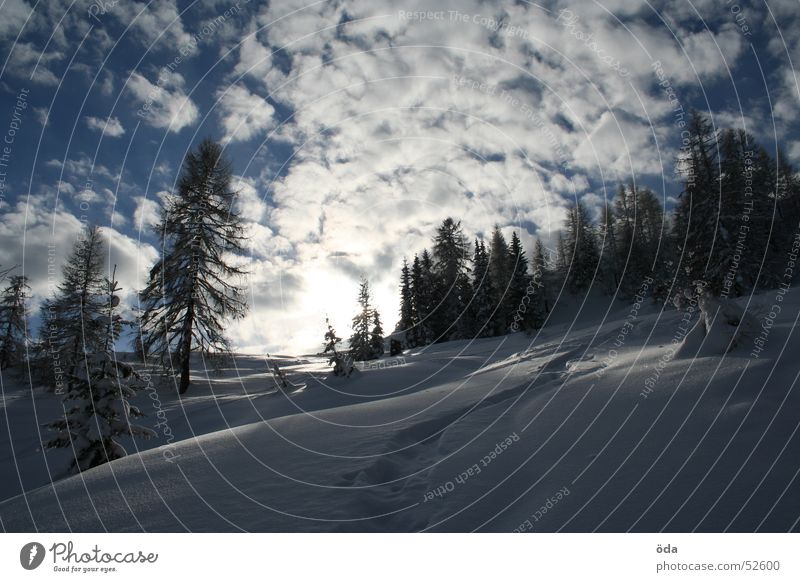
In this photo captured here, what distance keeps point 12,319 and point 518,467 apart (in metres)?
37.1

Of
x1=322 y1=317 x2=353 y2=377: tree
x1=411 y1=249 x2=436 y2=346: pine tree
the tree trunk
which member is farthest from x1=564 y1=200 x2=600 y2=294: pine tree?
the tree trunk

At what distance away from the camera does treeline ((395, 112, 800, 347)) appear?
24016 mm

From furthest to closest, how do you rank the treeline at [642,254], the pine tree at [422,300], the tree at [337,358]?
the pine tree at [422,300] < the treeline at [642,254] < the tree at [337,358]

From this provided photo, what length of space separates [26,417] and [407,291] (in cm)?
3874

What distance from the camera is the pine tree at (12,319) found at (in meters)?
25.1

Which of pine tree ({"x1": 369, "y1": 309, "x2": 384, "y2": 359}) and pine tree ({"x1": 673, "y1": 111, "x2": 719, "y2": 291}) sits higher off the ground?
pine tree ({"x1": 673, "y1": 111, "x2": 719, "y2": 291})

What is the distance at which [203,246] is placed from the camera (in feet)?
55.0

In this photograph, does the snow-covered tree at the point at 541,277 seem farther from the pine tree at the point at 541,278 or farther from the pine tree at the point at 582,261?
the pine tree at the point at 582,261

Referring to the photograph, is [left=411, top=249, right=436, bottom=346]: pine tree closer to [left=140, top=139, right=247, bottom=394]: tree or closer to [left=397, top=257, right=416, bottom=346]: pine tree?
[left=397, top=257, right=416, bottom=346]: pine tree
